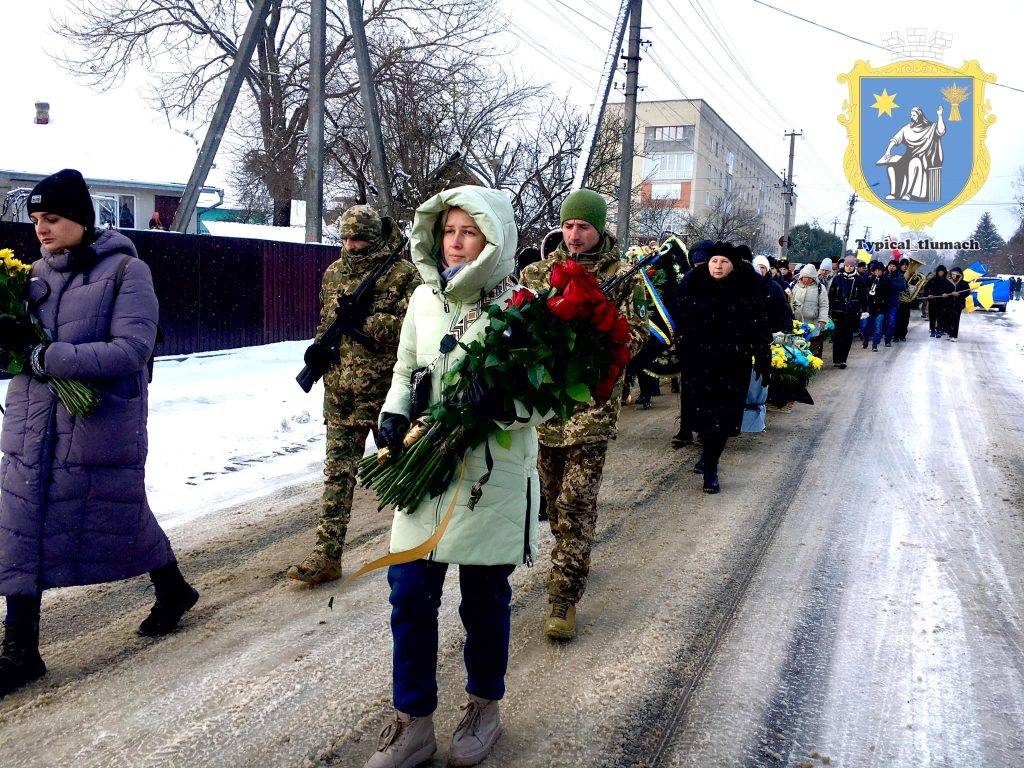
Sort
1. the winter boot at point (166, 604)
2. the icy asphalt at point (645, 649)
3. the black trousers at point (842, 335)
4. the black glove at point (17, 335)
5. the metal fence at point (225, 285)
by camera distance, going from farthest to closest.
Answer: the black trousers at point (842, 335)
the metal fence at point (225, 285)
the winter boot at point (166, 604)
the black glove at point (17, 335)
the icy asphalt at point (645, 649)

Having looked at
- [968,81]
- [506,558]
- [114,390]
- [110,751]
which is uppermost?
[968,81]

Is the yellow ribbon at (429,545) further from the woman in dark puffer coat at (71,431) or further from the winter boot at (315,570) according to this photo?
the winter boot at (315,570)

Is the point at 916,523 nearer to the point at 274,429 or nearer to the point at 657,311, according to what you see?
the point at 657,311

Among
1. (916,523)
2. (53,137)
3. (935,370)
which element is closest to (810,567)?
(916,523)

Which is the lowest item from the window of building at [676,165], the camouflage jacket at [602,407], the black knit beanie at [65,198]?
the camouflage jacket at [602,407]

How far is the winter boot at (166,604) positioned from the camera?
385 cm

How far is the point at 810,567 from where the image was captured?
501cm

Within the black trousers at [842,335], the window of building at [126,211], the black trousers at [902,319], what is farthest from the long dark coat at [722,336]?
the window of building at [126,211]

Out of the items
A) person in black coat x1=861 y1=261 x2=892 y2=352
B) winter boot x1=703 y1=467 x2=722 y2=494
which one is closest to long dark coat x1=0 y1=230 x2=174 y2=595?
winter boot x1=703 y1=467 x2=722 y2=494

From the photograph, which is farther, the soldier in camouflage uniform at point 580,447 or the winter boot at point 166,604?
the soldier in camouflage uniform at point 580,447

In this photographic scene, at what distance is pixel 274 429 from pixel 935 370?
1182cm

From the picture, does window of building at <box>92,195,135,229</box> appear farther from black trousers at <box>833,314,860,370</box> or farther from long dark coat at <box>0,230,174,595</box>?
long dark coat at <box>0,230,174,595</box>

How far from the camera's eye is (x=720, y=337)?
6.71 meters

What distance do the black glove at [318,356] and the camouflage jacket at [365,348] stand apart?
5 centimetres
